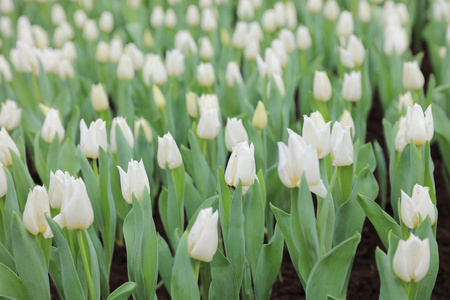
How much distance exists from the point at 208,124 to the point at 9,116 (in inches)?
29.4

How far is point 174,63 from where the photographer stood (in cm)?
264

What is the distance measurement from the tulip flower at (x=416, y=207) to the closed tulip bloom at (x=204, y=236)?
1.47ft

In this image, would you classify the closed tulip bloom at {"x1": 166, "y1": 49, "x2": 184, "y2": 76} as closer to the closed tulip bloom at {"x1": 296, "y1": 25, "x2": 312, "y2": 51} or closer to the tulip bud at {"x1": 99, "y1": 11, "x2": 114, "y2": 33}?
the closed tulip bloom at {"x1": 296, "y1": 25, "x2": 312, "y2": 51}

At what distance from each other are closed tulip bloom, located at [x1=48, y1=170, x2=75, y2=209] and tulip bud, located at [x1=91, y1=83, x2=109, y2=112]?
0.79m

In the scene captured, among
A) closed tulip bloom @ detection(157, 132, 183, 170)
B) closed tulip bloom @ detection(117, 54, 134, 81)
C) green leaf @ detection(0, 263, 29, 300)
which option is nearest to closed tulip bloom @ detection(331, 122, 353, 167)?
closed tulip bloom @ detection(157, 132, 183, 170)

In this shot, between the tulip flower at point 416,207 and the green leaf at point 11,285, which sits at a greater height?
the tulip flower at point 416,207

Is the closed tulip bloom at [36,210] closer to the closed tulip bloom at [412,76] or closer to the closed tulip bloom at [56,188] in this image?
the closed tulip bloom at [56,188]

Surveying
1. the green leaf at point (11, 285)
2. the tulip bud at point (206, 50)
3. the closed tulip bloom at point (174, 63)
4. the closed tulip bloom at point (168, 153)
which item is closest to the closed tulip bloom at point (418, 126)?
the closed tulip bloom at point (168, 153)

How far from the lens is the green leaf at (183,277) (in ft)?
4.62

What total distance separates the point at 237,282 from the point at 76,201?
0.48m

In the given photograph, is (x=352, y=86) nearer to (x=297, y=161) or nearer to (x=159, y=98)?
(x=159, y=98)

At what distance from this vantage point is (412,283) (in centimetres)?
141

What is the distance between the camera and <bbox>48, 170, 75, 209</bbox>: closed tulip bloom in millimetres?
1500

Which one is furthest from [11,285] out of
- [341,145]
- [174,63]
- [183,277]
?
[174,63]
